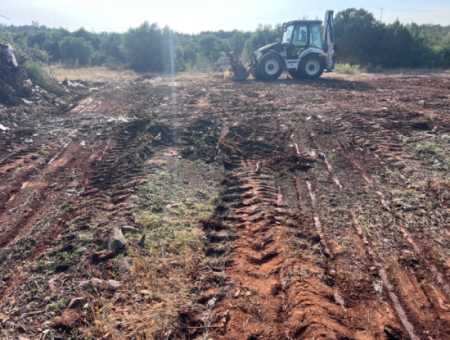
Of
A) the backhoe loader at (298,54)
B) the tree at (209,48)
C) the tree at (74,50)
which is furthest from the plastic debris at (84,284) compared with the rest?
the tree at (74,50)

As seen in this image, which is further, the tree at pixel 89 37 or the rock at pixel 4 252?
the tree at pixel 89 37

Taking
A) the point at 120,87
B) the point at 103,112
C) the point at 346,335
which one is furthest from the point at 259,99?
the point at 346,335

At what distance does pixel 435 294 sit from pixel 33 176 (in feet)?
21.4

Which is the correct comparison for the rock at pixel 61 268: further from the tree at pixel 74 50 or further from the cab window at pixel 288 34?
the tree at pixel 74 50

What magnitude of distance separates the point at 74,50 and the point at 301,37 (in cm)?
2028

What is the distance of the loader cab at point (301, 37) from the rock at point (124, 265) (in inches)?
538

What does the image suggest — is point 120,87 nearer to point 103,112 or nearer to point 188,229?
point 103,112

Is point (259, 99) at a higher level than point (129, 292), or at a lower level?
higher

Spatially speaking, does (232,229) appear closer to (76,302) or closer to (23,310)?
(76,302)

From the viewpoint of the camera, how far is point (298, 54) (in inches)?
545

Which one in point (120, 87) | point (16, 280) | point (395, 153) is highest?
point (120, 87)

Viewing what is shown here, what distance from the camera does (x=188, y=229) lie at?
3.72 meters

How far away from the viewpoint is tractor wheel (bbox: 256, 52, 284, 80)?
13914 mm

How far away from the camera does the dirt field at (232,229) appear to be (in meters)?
2.44
